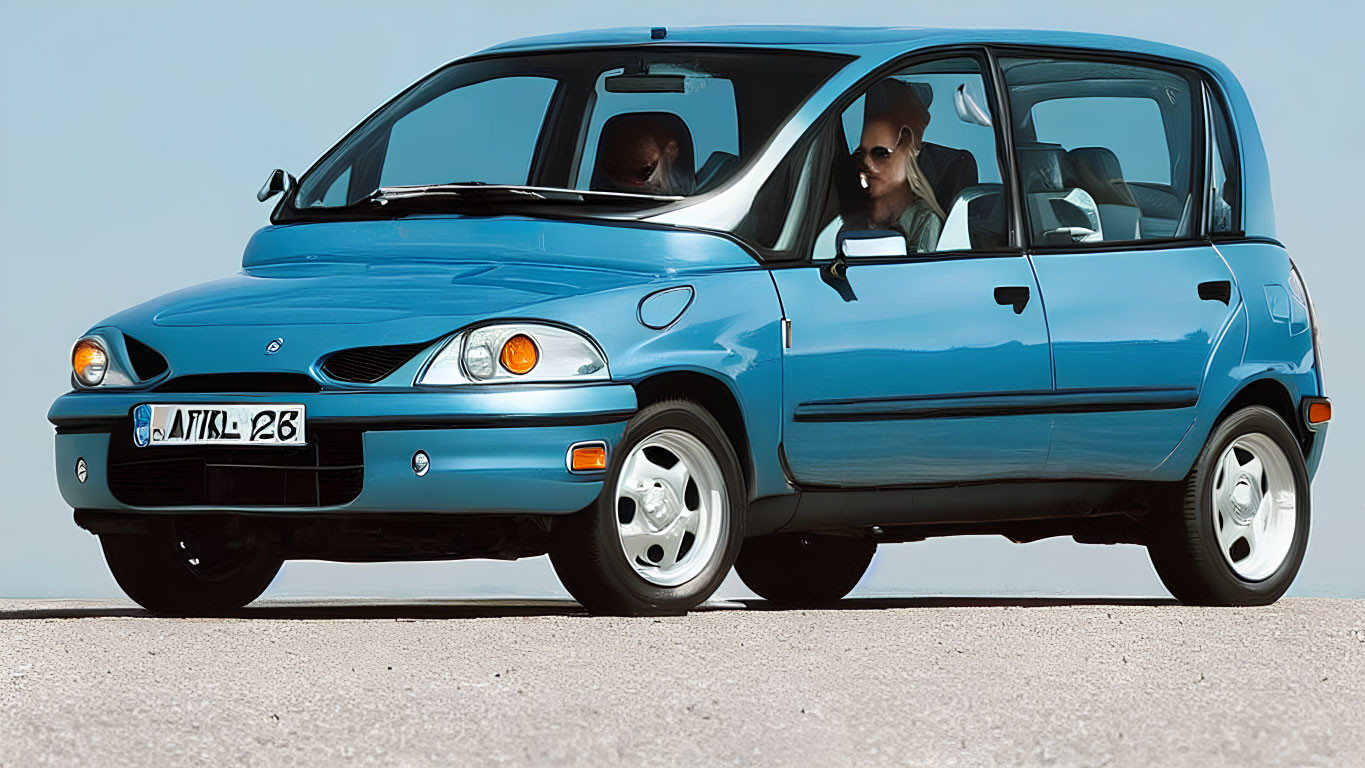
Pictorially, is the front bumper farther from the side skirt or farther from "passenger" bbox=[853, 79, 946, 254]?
"passenger" bbox=[853, 79, 946, 254]

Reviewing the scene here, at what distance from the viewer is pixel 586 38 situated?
8820 millimetres

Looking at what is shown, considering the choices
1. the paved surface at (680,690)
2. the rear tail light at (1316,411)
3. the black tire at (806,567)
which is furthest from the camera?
the black tire at (806,567)

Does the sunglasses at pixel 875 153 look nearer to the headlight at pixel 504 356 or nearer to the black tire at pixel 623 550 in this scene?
the black tire at pixel 623 550

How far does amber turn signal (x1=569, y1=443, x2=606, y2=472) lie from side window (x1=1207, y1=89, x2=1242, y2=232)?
3413 millimetres

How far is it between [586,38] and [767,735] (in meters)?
4.36

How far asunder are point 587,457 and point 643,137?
1.76 metres

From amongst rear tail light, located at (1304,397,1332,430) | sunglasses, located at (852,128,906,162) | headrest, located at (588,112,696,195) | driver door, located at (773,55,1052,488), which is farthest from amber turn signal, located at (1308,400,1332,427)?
headrest, located at (588,112,696,195)

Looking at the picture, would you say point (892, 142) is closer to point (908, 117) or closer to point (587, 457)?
point (908, 117)

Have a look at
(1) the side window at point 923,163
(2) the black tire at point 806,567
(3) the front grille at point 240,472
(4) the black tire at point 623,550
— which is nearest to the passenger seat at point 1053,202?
(1) the side window at point 923,163

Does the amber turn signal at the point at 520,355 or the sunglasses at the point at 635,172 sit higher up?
the sunglasses at the point at 635,172

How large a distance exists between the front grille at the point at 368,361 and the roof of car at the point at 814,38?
203 cm

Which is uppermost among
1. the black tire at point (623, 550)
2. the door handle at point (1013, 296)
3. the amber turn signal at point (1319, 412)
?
the door handle at point (1013, 296)

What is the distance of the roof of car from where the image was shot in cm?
836

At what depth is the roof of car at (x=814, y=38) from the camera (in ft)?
27.4
